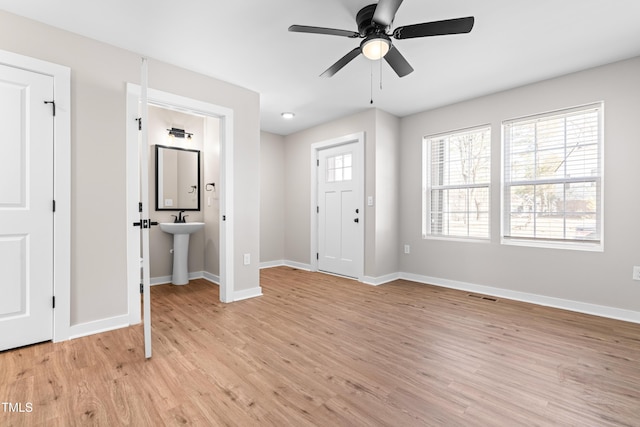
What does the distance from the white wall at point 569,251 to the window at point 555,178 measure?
0.10 meters

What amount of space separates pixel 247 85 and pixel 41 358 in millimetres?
3093

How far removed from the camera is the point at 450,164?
4.30 meters

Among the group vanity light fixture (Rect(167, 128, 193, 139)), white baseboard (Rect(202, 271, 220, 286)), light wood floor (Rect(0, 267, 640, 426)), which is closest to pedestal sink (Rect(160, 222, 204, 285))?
white baseboard (Rect(202, 271, 220, 286))

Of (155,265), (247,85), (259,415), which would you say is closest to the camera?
(259,415)

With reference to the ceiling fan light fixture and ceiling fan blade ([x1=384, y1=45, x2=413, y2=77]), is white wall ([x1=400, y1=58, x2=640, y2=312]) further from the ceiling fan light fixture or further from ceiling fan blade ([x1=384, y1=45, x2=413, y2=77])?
the ceiling fan light fixture

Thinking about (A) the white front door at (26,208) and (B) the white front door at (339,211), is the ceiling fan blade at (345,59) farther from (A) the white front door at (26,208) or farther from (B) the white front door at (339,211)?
(A) the white front door at (26,208)

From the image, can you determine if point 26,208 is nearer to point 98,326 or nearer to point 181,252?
point 98,326

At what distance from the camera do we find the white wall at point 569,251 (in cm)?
291

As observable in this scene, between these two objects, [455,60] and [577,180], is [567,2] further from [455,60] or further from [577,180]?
[577,180]

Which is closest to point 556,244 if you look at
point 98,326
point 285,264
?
point 285,264

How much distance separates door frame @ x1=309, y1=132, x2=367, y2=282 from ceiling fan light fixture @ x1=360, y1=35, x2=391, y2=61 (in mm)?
2251

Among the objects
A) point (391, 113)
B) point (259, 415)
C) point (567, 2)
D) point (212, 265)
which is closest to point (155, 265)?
point (212, 265)

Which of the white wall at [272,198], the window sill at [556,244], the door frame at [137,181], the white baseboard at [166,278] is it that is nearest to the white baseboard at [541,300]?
the window sill at [556,244]

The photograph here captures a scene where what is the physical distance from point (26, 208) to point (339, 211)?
143 inches
